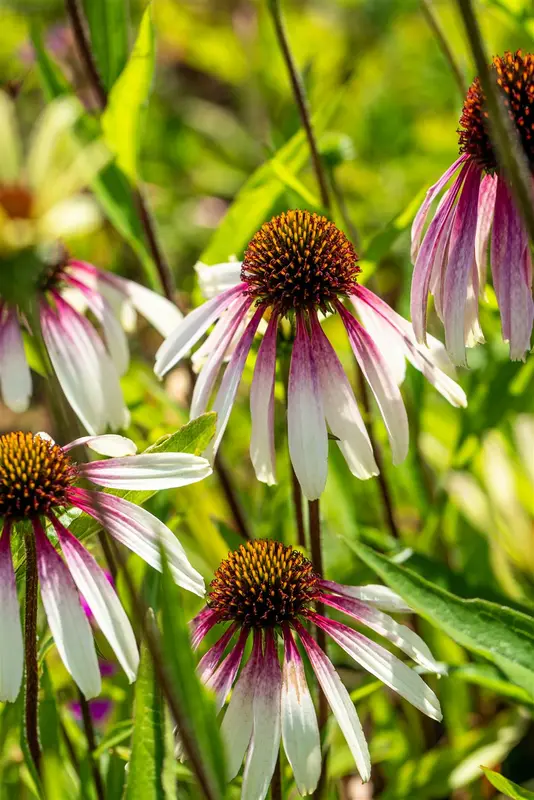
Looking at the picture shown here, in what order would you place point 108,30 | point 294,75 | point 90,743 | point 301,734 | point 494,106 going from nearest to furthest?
point 494,106 < point 301,734 < point 90,743 < point 294,75 < point 108,30

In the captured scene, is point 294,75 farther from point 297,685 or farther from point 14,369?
point 297,685

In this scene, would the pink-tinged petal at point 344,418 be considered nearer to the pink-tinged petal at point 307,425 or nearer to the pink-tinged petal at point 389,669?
the pink-tinged petal at point 307,425

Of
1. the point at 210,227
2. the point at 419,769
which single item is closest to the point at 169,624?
the point at 419,769

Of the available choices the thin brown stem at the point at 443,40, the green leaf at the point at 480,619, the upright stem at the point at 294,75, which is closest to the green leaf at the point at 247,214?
the upright stem at the point at 294,75

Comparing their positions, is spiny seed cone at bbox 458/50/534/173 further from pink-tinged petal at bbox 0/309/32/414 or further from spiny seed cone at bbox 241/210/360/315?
pink-tinged petal at bbox 0/309/32/414

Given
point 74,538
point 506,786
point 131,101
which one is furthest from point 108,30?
point 506,786

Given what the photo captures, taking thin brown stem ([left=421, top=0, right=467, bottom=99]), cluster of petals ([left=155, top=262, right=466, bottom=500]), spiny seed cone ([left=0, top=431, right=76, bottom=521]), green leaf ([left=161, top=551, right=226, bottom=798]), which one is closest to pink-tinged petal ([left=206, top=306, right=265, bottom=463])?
cluster of petals ([left=155, top=262, right=466, bottom=500])

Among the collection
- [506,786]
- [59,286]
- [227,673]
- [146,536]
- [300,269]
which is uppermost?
[59,286]

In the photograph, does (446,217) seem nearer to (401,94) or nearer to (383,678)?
(383,678)
